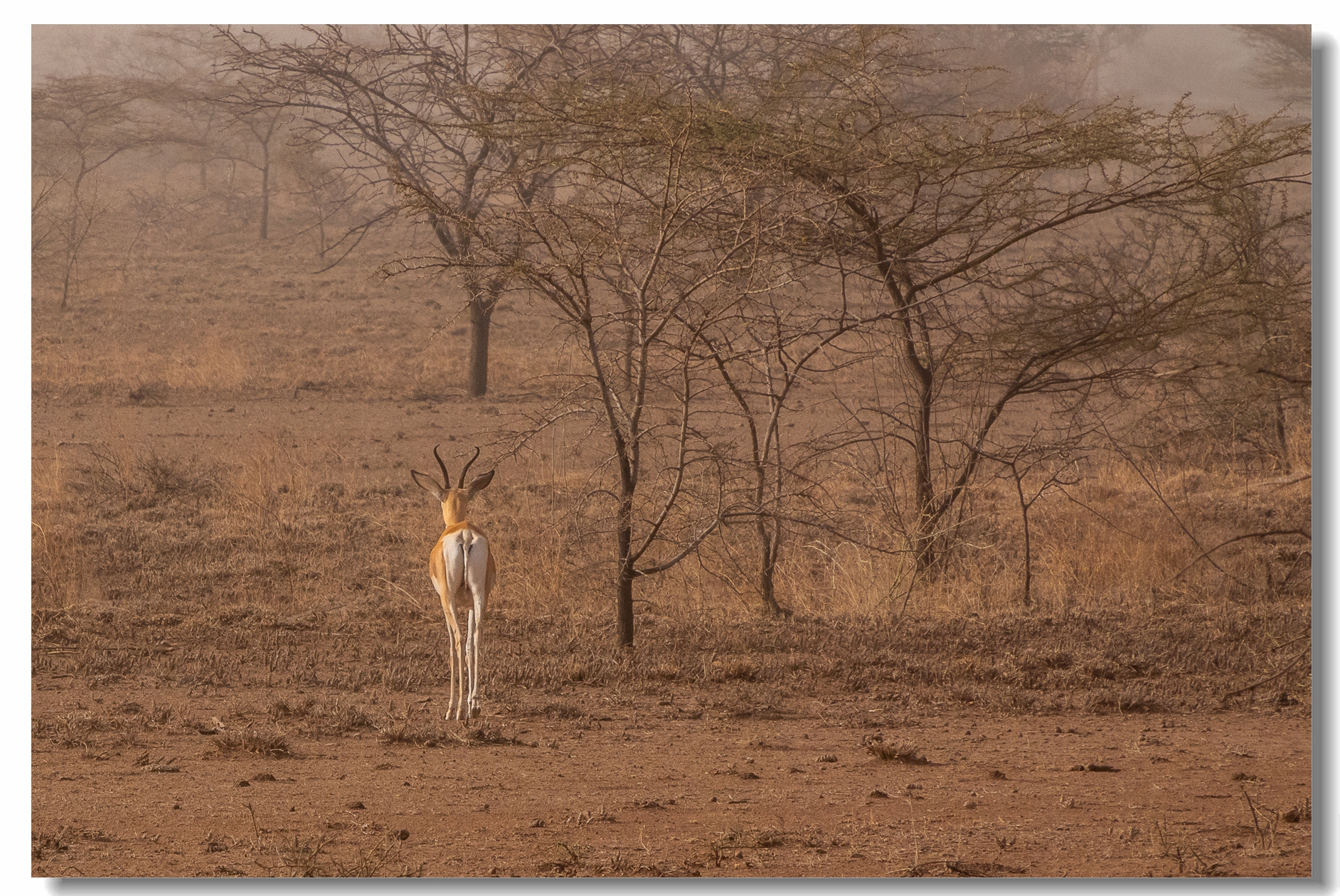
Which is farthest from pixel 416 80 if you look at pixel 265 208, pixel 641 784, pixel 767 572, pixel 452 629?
pixel 265 208

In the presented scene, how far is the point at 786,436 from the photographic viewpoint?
13.4 metres

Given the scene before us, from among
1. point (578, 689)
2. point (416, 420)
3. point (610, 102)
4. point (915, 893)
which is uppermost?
point (610, 102)

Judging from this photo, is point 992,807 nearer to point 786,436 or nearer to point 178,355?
point 786,436

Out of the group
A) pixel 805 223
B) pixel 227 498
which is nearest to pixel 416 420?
pixel 227 498

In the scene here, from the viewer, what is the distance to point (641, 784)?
466 centimetres

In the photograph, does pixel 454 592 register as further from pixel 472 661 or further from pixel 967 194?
pixel 967 194

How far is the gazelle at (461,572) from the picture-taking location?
489 cm

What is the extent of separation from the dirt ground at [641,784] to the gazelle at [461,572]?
0.68ft

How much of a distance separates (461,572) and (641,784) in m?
1.02

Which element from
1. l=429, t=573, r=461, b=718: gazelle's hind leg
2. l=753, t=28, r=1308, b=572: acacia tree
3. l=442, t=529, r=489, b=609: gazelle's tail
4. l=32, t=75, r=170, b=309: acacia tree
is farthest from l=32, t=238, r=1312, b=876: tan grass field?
l=32, t=75, r=170, b=309: acacia tree

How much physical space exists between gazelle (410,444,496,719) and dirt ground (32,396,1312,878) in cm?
21

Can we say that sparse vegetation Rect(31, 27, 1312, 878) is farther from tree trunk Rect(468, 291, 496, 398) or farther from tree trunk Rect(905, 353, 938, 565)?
tree trunk Rect(468, 291, 496, 398)
